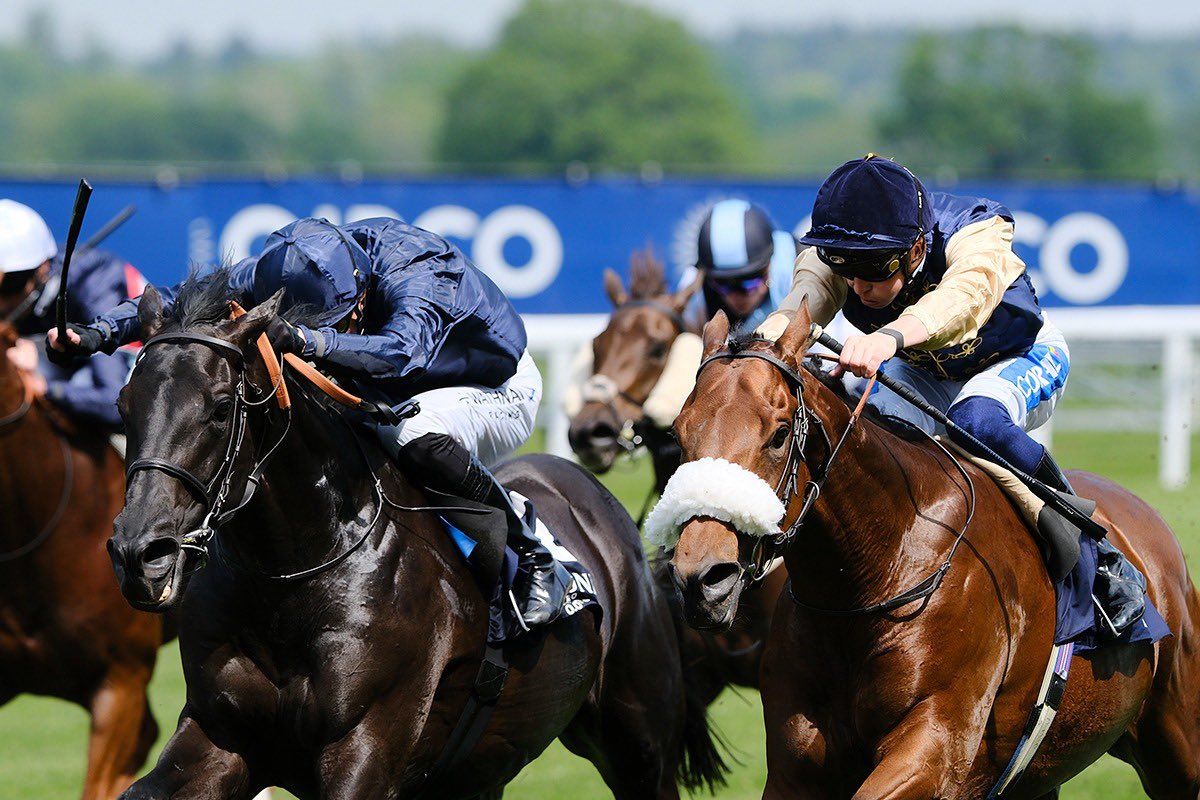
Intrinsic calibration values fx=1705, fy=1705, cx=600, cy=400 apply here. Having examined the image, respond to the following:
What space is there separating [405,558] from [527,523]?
54 cm

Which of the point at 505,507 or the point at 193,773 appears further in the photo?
the point at 505,507

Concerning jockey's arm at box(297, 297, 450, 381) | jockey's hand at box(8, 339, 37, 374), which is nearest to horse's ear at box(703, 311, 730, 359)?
jockey's arm at box(297, 297, 450, 381)

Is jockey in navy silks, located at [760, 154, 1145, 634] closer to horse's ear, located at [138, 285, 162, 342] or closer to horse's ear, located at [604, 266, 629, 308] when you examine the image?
horse's ear, located at [138, 285, 162, 342]

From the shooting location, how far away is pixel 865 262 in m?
4.18

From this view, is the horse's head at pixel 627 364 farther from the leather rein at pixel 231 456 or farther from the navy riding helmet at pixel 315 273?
the leather rein at pixel 231 456

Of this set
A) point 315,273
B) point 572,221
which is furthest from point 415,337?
point 572,221

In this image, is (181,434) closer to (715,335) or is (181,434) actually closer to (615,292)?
(715,335)

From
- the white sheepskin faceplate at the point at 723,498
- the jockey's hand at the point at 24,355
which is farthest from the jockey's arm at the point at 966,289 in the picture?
the jockey's hand at the point at 24,355

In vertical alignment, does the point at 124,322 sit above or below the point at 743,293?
above

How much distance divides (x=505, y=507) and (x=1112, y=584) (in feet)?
5.35

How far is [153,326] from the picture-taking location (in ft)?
→ 13.0

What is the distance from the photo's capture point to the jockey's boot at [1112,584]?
173 inches

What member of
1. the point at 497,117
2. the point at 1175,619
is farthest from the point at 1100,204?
the point at 497,117

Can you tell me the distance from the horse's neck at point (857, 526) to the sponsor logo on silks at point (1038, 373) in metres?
0.60
